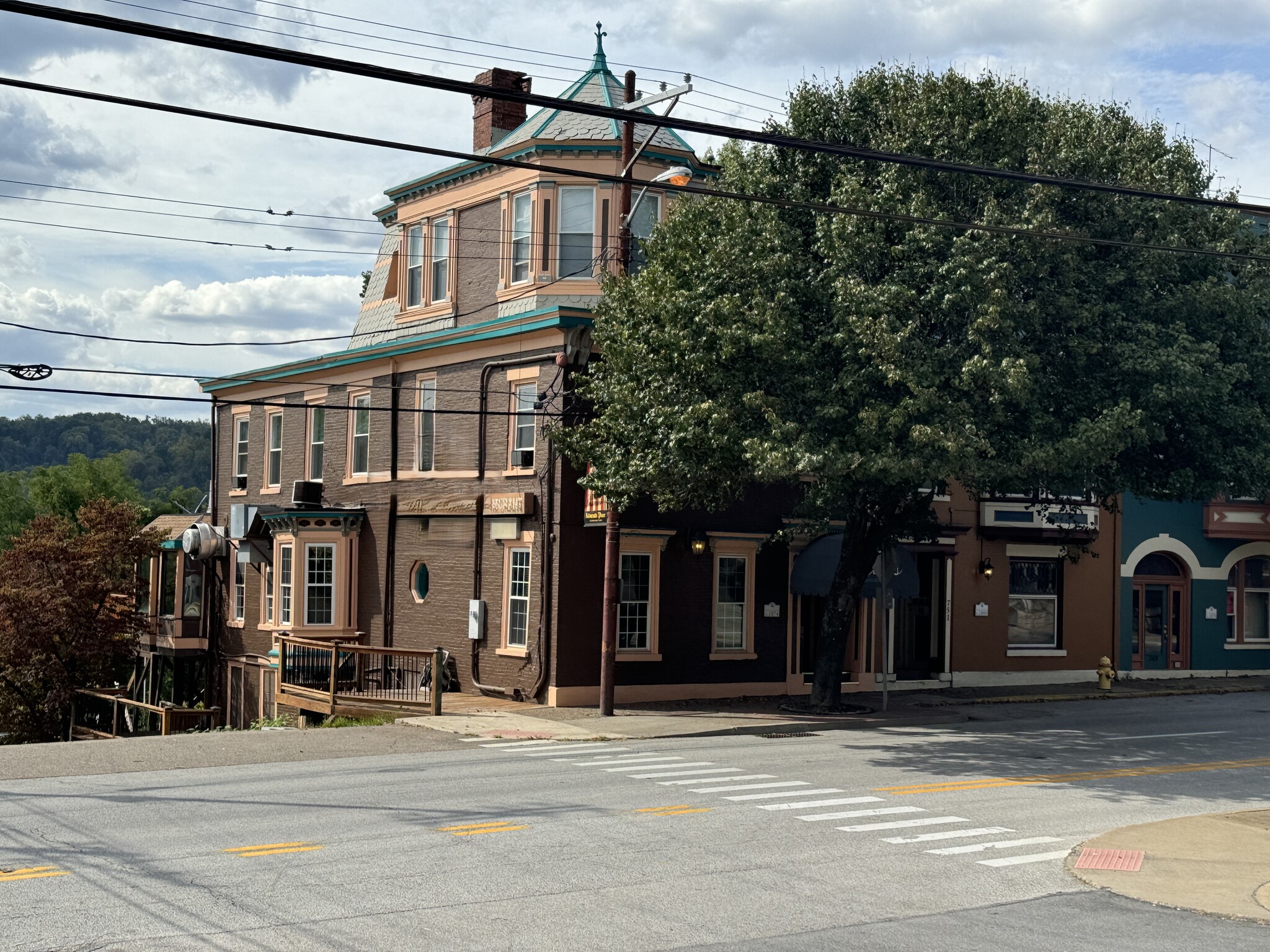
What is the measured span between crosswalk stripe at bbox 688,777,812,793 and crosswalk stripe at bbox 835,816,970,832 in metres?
2.15

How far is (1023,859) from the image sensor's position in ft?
40.1

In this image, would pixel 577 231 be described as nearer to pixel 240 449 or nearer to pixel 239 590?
pixel 240 449

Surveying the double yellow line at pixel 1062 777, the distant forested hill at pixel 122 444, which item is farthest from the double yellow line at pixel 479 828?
the distant forested hill at pixel 122 444

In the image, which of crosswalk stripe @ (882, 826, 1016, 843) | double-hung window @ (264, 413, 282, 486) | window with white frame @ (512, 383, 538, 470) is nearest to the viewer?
crosswalk stripe @ (882, 826, 1016, 843)

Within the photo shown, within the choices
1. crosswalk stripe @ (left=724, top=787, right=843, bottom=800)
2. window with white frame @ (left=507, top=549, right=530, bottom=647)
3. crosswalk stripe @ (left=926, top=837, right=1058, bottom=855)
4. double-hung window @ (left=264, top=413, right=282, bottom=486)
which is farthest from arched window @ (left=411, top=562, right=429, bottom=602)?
crosswalk stripe @ (left=926, top=837, right=1058, bottom=855)

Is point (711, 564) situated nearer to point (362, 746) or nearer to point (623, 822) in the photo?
point (362, 746)

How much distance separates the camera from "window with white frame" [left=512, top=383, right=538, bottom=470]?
26.1m

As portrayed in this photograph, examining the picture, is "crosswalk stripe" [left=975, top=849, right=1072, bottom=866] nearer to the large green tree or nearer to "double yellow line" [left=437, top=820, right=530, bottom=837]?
"double yellow line" [left=437, top=820, right=530, bottom=837]

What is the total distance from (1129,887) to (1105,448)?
9349mm

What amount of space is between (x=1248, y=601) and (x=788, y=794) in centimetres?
2463

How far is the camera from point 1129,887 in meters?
11.1

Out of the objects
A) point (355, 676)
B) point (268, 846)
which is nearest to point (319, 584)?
point (355, 676)

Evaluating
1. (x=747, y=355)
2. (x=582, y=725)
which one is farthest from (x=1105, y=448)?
(x=582, y=725)

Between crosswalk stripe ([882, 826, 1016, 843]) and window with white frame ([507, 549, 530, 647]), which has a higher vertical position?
window with white frame ([507, 549, 530, 647])
